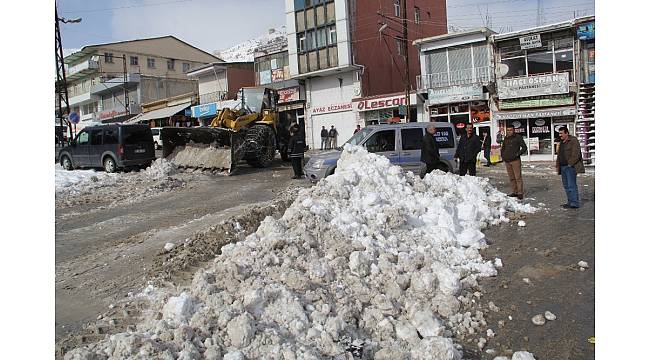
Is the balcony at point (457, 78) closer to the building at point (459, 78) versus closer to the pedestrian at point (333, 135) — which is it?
the building at point (459, 78)

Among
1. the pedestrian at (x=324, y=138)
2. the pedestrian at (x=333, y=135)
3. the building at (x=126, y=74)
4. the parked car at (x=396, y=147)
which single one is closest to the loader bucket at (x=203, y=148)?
the parked car at (x=396, y=147)

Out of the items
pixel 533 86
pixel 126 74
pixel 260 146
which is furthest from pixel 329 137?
pixel 126 74

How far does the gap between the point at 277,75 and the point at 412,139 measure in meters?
25.8

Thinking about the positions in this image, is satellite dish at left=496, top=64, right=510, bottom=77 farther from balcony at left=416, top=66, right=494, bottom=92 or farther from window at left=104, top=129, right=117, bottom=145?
window at left=104, top=129, right=117, bottom=145

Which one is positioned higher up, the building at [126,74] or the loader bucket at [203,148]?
the building at [126,74]

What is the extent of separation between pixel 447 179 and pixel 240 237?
4.12 meters

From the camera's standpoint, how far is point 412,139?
42.1 ft

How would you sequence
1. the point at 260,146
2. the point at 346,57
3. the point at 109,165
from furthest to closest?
1. the point at 346,57
2. the point at 260,146
3. the point at 109,165

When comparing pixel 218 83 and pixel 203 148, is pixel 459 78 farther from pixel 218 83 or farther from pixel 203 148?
pixel 218 83

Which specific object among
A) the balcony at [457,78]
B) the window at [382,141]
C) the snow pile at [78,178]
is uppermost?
the balcony at [457,78]

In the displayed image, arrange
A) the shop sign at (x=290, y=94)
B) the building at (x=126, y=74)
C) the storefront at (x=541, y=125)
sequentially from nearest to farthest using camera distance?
1. the storefront at (x=541, y=125)
2. the shop sign at (x=290, y=94)
3. the building at (x=126, y=74)

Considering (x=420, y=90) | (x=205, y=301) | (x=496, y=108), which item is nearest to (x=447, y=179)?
(x=205, y=301)

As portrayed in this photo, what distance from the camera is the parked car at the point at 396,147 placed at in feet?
41.7

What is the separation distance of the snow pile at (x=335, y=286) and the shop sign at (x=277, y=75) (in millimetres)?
29414
